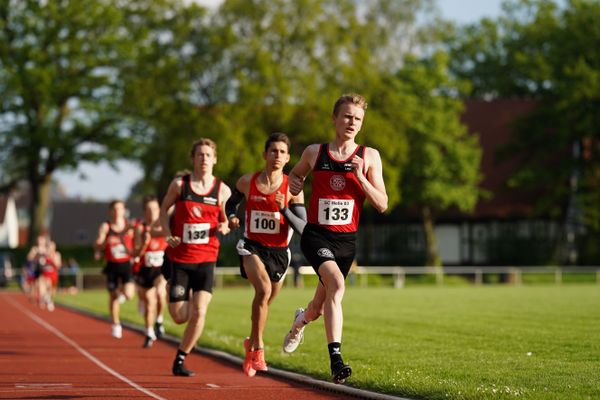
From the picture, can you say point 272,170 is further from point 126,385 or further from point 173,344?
point 173,344

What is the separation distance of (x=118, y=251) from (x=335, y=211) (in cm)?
930

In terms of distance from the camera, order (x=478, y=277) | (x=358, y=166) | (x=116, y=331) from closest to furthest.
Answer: (x=358, y=166)
(x=116, y=331)
(x=478, y=277)

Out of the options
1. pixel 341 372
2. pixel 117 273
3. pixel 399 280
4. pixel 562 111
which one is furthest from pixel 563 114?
pixel 341 372

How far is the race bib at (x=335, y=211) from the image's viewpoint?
1036 centimetres

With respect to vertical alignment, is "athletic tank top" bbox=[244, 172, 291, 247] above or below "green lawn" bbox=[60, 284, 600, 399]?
above

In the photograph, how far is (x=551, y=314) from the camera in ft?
73.3

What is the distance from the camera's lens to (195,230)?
41.9ft

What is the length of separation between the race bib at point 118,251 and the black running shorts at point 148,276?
0.87 meters

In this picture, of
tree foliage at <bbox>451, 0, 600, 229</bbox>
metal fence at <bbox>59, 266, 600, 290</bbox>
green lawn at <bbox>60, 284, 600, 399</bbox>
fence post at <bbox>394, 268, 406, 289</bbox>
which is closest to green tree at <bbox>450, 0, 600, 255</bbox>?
tree foliage at <bbox>451, 0, 600, 229</bbox>

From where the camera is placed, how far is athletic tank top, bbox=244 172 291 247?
11680mm

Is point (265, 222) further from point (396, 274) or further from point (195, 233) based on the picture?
point (396, 274)

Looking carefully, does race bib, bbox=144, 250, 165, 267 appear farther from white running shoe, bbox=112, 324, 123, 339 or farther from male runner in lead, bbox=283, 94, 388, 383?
male runner in lead, bbox=283, 94, 388, 383

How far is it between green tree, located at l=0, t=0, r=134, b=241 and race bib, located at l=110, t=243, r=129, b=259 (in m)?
38.6

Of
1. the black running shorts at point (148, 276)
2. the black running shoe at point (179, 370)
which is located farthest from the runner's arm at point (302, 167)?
the black running shorts at point (148, 276)
